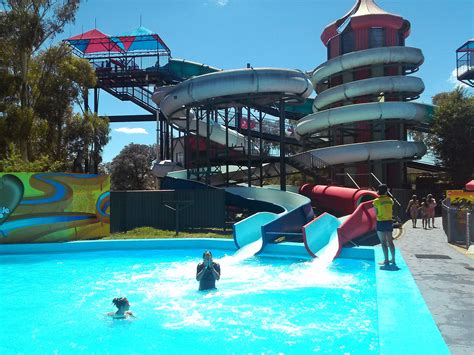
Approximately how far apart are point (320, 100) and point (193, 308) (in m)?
20.3

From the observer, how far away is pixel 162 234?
14.0 meters

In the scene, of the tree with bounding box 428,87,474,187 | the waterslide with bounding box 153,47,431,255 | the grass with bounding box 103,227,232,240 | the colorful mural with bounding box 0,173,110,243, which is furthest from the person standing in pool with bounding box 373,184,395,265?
the tree with bounding box 428,87,474,187

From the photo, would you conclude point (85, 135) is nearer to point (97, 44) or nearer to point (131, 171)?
point (131, 171)

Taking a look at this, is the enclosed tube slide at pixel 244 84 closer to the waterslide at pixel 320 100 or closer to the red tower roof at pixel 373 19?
the waterslide at pixel 320 100

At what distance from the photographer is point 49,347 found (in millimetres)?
5059

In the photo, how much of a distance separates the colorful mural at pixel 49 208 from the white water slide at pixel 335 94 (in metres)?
7.12

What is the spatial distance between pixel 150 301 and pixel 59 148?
17577mm

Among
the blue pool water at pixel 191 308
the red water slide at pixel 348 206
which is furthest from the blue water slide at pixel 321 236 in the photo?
the blue pool water at pixel 191 308

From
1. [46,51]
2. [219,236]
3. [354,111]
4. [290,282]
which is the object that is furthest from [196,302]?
[46,51]

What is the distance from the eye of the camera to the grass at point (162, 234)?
535 inches

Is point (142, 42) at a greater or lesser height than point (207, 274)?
greater

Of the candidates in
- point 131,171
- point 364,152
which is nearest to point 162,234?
point 364,152

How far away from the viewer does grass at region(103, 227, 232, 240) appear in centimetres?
1359

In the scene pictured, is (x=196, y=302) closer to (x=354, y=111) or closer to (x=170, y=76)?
(x=354, y=111)
